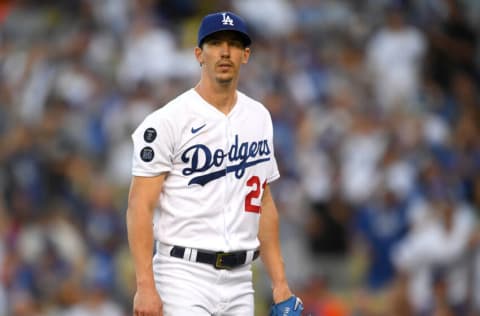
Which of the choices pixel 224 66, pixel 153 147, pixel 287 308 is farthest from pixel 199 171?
pixel 287 308

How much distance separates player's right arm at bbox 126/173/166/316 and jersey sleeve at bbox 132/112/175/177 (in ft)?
0.14

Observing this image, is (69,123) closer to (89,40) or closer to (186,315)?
(89,40)

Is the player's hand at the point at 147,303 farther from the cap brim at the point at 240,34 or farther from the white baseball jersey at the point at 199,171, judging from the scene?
the cap brim at the point at 240,34

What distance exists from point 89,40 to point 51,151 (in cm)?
215

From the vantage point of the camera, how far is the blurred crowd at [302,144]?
429 inches

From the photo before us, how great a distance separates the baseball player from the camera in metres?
5.28

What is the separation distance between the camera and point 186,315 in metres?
5.25

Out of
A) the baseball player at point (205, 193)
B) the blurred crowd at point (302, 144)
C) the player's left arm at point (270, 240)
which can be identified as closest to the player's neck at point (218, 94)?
the baseball player at point (205, 193)

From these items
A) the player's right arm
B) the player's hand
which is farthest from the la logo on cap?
the player's hand

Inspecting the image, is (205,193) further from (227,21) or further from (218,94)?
(227,21)

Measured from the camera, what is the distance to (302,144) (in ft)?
39.8

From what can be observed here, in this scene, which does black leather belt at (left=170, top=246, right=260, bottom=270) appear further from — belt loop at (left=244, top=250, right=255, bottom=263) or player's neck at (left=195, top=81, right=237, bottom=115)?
player's neck at (left=195, top=81, right=237, bottom=115)

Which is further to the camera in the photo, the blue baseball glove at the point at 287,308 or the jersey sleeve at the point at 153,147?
the blue baseball glove at the point at 287,308

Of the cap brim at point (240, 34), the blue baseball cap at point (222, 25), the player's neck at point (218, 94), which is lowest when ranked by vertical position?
the player's neck at point (218, 94)
